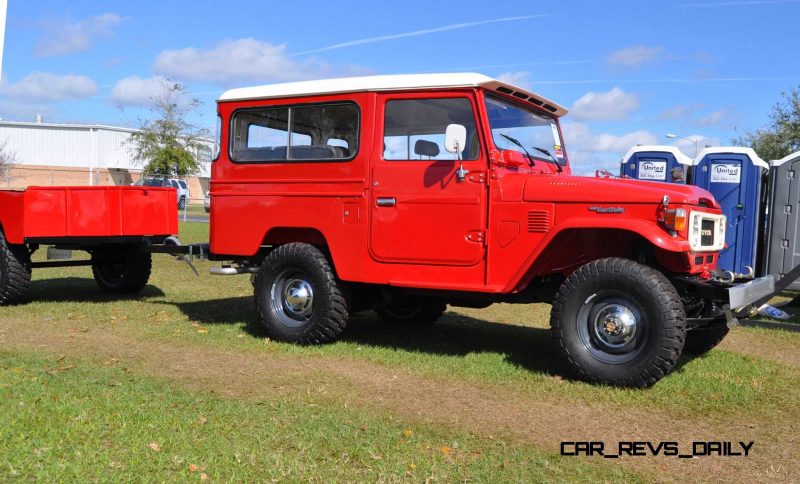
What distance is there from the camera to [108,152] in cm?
5447

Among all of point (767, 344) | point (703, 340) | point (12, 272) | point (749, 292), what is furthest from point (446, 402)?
point (12, 272)

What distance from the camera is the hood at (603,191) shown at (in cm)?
530

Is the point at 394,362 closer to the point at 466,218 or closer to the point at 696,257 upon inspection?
the point at 466,218

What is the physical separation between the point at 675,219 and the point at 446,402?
2062 millimetres

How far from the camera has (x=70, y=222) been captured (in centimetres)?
854

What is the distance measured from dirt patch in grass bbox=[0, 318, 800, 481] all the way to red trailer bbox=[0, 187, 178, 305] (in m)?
1.83

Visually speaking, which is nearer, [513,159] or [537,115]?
[513,159]

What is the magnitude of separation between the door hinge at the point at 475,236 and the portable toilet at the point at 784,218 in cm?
607

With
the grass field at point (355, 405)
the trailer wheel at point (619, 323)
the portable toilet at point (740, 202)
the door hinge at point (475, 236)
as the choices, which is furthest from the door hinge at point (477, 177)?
the portable toilet at point (740, 202)

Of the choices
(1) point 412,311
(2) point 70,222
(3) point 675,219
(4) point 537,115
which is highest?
(4) point 537,115

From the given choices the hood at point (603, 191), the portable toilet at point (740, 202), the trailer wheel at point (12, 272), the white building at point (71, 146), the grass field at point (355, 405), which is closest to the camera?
the grass field at point (355, 405)

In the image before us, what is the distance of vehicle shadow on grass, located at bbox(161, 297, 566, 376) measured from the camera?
6.53 meters

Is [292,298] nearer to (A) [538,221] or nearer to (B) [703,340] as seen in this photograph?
(A) [538,221]

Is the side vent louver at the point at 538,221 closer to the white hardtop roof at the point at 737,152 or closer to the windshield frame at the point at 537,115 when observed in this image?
the windshield frame at the point at 537,115
